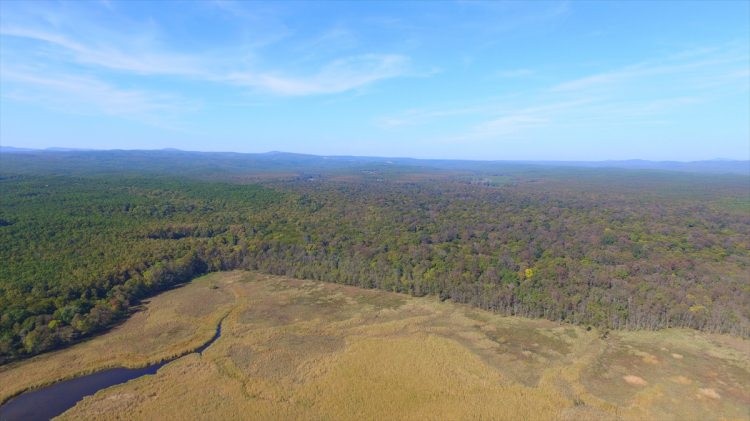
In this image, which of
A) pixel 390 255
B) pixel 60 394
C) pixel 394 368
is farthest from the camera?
pixel 390 255

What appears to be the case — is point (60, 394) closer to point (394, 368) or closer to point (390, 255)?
point (394, 368)

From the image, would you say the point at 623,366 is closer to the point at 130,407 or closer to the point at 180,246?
the point at 130,407

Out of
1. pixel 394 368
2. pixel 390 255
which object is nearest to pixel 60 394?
pixel 394 368

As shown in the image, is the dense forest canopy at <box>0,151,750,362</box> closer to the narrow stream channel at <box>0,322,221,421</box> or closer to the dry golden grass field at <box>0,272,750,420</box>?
the dry golden grass field at <box>0,272,750,420</box>

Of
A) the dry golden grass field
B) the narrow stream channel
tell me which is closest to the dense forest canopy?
the dry golden grass field

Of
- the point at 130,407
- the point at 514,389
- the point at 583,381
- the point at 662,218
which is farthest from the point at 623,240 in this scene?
the point at 130,407

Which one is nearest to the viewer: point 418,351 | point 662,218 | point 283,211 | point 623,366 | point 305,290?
point 623,366

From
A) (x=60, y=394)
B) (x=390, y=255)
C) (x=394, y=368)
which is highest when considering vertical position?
(x=390, y=255)
